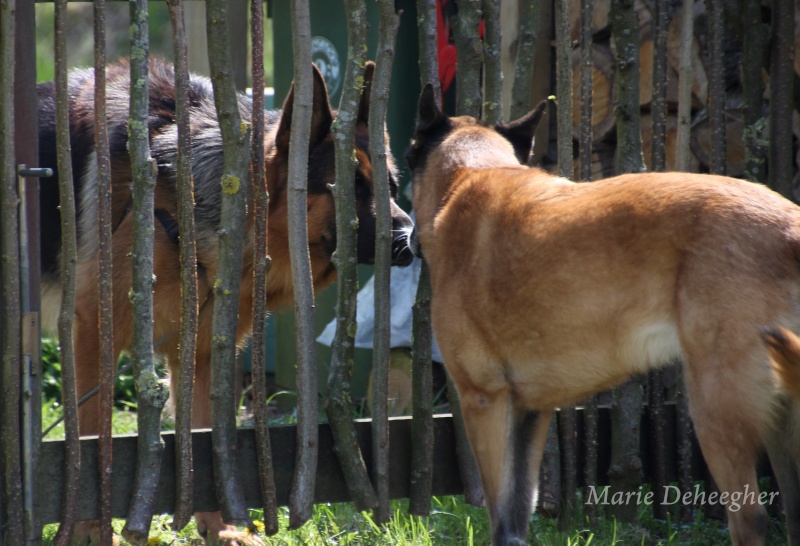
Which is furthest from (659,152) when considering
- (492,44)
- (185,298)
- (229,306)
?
(185,298)

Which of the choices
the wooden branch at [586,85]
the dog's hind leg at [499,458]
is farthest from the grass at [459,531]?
the wooden branch at [586,85]

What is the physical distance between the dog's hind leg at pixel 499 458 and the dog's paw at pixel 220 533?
1159mm

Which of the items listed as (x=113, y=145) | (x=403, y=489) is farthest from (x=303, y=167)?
(x=403, y=489)

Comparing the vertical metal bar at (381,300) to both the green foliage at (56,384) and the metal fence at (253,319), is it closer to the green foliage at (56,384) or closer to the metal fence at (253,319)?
the metal fence at (253,319)

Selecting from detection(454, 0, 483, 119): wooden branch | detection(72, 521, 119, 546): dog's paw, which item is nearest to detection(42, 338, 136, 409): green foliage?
detection(72, 521, 119, 546): dog's paw

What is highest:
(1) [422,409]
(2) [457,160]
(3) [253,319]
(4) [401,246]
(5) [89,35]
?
(5) [89,35]

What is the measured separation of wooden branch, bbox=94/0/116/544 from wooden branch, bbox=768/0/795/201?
2616mm

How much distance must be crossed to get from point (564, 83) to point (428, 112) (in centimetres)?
58

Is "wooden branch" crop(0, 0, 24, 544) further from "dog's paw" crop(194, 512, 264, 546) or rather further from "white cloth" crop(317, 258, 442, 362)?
"white cloth" crop(317, 258, 442, 362)

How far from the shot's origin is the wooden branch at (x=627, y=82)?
3.62 meters

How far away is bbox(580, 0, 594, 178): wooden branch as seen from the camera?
3572 millimetres

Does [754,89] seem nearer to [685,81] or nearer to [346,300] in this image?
[685,81]

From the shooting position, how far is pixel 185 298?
10.5 ft

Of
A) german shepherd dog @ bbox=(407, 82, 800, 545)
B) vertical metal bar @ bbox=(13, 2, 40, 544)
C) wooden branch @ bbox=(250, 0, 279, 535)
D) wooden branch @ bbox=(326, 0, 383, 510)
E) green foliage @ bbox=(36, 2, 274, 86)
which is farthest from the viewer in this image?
green foliage @ bbox=(36, 2, 274, 86)
